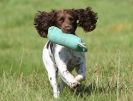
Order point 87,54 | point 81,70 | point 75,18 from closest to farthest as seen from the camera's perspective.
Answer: point 81,70 → point 75,18 → point 87,54

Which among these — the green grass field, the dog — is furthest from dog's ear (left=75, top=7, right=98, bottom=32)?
the green grass field

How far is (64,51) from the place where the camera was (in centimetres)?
746

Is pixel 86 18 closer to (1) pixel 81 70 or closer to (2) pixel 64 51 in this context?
(2) pixel 64 51

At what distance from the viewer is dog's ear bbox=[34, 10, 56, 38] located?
25.4 feet

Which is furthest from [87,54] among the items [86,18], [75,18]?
[75,18]

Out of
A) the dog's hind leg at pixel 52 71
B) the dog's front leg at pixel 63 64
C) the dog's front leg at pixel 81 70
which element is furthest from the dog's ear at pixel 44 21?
the dog's front leg at pixel 81 70

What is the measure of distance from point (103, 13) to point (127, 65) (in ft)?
51.1

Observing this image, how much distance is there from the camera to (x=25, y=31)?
850 inches

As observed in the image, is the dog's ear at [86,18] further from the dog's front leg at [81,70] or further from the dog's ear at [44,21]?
the dog's front leg at [81,70]

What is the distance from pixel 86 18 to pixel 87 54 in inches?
261

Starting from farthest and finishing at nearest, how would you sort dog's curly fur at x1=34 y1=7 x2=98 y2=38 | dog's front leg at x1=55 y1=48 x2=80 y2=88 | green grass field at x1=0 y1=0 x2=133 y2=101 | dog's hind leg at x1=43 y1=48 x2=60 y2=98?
dog's curly fur at x1=34 y1=7 x2=98 y2=38 → dog's hind leg at x1=43 y1=48 x2=60 y2=98 → green grass field at x1=0 y1=0 x2=133 y2=101 → dog's front leg at x1=55 y1=48 x2=80 y2=88

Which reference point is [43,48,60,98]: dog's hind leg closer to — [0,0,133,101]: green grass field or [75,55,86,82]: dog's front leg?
[0,0,133,101]: green grass field

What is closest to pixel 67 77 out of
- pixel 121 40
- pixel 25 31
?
pixel 121 40

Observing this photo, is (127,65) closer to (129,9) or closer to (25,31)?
(25,31)
